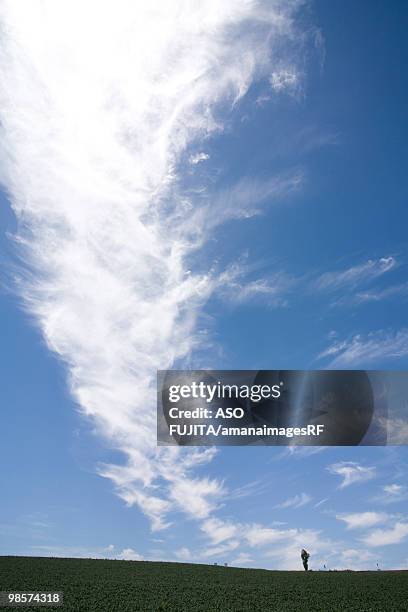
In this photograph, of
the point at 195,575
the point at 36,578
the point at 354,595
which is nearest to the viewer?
the point at 354,595

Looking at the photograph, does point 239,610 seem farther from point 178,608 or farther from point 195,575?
point 195,575

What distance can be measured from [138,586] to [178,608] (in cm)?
913

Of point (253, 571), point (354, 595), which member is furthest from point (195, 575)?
point (354, 595)

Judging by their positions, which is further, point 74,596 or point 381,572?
point 381,572

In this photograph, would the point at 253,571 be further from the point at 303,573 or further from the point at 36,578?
the point at 36,578

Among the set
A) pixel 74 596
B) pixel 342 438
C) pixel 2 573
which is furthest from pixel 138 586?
pixel 342 438

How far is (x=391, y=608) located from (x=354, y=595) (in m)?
4.61

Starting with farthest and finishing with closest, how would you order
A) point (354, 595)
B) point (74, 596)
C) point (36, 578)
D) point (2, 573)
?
point (2, 573), point (36, 578), point (354, 595), point (74, 596)

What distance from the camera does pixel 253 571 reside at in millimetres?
51344

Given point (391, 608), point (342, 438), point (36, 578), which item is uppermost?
point (342, 438)

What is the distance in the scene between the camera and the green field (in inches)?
1245

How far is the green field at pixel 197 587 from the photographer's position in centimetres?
3163

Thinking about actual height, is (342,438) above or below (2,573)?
above

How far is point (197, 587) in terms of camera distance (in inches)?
1508
